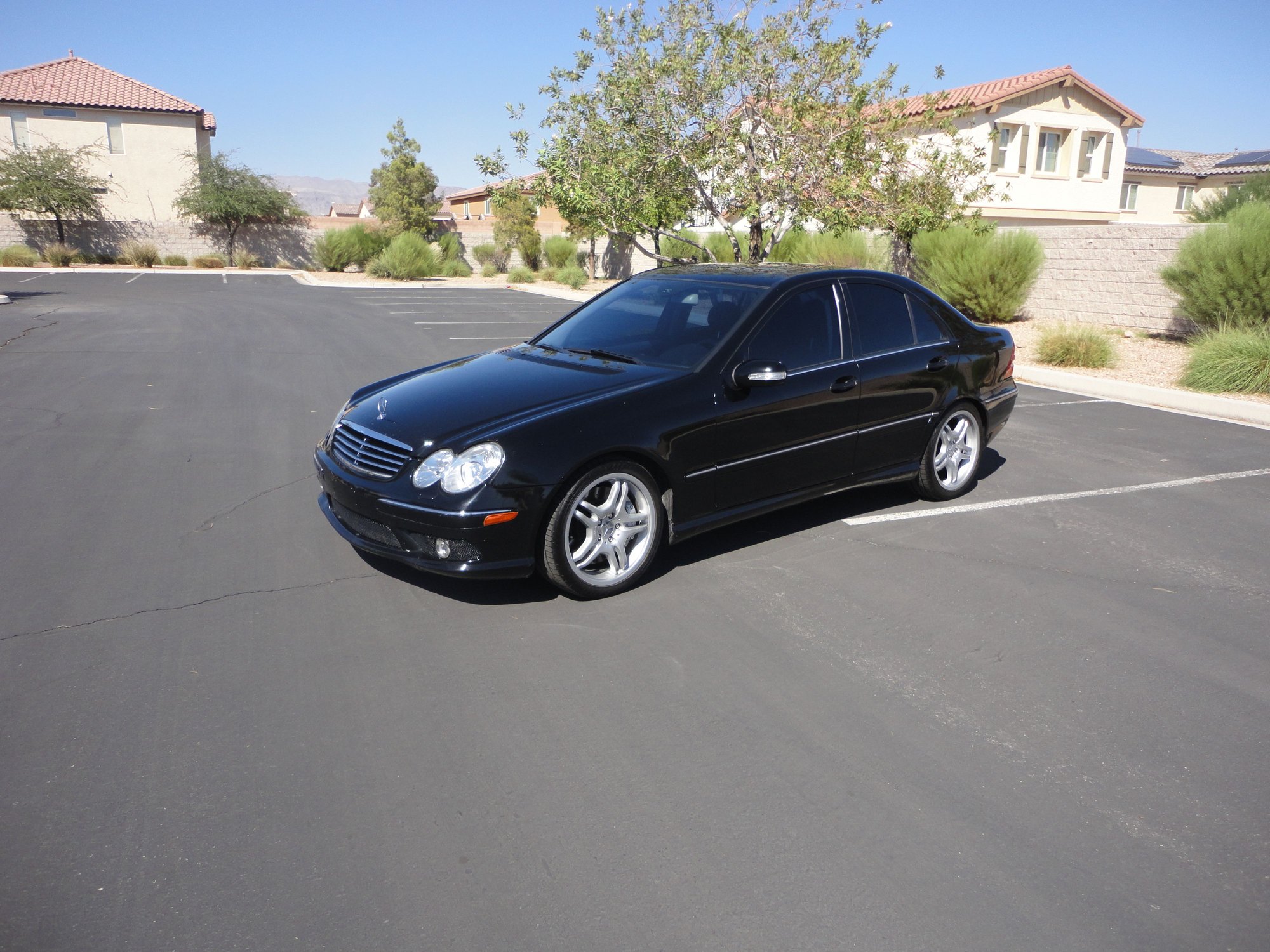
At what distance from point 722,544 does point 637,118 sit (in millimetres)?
11900

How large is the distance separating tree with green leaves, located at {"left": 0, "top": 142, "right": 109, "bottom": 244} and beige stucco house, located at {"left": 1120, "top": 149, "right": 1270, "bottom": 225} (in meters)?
45.3

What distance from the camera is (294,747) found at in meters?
3.64

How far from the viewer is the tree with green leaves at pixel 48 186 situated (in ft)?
135

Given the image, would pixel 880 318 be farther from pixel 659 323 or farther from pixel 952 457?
pixel 659 323

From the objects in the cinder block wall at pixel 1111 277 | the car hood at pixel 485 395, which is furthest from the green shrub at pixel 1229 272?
the car hood at pixel 485 395

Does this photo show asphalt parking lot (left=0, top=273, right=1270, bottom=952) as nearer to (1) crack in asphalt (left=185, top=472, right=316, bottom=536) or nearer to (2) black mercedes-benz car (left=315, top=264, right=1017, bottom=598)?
(1) crack in asphalt (left=185, top=472, right=316, bottom=536)

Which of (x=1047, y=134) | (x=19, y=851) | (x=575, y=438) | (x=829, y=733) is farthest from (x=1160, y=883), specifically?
(x=1047, y=134)

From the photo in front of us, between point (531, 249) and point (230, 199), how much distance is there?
13.6m

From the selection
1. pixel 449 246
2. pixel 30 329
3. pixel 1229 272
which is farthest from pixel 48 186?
pixel 1229 272

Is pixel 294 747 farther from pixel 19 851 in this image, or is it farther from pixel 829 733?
pixel 829 733

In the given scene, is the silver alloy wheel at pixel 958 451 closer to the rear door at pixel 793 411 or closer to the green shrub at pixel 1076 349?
the rear door at pixel 793 411

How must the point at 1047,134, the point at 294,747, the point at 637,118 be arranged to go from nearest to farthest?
1. the point at 294,747
2. the point at 637,118
3. the point at 1047,134

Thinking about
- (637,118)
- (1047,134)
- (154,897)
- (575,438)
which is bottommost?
(154,897)

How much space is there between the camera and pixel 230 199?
144ft
